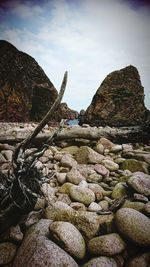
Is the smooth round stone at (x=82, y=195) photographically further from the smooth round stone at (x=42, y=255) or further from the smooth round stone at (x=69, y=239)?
the smooth round stone at (x=42, y=255)

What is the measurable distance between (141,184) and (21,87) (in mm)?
10946

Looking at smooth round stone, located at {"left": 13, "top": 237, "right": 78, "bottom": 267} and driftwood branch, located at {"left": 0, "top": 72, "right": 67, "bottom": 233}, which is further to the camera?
driftwood branch, located at {"left": 0, "top": 72, "right": 67, "bottom": 233}

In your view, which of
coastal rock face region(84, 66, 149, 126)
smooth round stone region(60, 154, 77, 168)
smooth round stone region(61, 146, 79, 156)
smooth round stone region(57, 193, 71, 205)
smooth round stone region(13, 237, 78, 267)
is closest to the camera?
smooth round stone region(13, 237, 78, 267)

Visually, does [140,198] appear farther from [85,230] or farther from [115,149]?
[115,149]

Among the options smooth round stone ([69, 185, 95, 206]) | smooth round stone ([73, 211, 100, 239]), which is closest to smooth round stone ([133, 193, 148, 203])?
smooth round stone ([69, 185, 95, 206])

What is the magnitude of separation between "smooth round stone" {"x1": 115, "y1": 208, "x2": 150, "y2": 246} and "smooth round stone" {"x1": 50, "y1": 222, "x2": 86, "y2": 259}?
0.49 m

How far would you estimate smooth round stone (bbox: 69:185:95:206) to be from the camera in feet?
9.52

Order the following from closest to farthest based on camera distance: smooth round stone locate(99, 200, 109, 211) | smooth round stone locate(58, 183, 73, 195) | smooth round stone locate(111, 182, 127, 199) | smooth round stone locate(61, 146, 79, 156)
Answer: smooth round stone locate(99, 200, 109, 211) → smooth round stone locate(111, 182, 127, 199) → smooth round stone locate(58, 183, 73, 195) → smooth round stone locate(61, 146, 79, 156)

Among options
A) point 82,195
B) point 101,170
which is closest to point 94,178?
point 101,170

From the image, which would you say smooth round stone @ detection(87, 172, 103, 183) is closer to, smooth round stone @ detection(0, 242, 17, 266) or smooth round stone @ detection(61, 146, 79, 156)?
smooth round stone @ detection(61, 146, 79, 156)

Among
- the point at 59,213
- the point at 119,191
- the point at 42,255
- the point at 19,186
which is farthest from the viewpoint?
the point at 119,191

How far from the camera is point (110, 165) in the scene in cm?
416

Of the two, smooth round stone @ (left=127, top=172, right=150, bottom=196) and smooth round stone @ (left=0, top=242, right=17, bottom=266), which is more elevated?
smooth round stone @ (left=127, top=172, right=150, bottom=196)

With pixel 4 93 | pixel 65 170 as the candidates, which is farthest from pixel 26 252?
pixel 4 93
